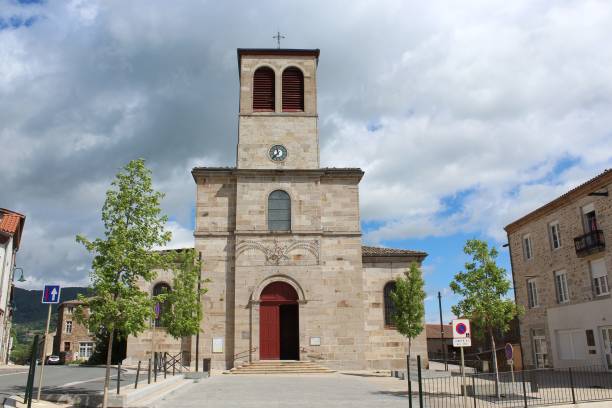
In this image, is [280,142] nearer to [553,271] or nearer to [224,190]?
[224,190]

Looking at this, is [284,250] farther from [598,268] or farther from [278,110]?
[598,268]

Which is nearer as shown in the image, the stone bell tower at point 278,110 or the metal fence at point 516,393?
the metal fence at point 516,393

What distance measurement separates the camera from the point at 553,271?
84.7 feet

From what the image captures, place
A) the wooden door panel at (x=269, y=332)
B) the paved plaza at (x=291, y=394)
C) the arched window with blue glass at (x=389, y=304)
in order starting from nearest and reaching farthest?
the paved plaza at (x=291, y=394), the wooden door panel at (x=269, y=332), the arched window with blue glass at (x=389, y=304)

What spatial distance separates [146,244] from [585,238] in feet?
63.2

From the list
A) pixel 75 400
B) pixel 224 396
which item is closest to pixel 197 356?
pixel 224 396

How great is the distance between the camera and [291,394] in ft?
49.8

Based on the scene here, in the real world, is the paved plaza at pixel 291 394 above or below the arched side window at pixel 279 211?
below

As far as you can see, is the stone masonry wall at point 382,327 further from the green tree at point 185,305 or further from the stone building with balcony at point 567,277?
the green tree at point 185,305

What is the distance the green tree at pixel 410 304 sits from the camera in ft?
80.2

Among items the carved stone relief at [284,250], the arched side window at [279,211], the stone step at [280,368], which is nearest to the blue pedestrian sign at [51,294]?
the stone step at [280,368]

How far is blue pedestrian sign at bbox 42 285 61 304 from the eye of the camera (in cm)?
1291

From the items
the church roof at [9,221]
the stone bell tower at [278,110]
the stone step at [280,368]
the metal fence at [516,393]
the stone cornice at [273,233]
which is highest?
the stone bell tower at [278,110]

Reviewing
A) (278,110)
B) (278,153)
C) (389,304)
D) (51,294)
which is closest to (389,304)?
(389,304)
